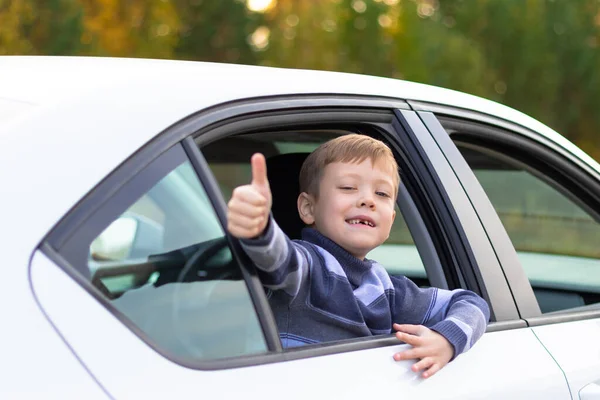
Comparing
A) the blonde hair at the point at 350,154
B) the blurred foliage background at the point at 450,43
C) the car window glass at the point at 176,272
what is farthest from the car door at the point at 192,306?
the blurred foliage background at the point at 450,43

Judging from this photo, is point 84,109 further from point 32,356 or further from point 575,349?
point 575,349

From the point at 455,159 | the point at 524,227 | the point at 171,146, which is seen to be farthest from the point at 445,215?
the point at 524,227

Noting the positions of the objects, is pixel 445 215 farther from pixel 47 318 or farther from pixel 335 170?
pixel 47 318

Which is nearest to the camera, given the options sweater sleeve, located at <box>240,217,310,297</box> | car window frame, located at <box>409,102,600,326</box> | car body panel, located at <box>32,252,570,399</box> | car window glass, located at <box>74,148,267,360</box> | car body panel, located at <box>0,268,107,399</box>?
car body panel, located at <box>0,268,107,399</box>

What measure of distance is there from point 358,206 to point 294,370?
28.5 inches

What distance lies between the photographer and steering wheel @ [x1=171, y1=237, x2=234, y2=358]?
1.64 metres

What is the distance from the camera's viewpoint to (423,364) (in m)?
1.99

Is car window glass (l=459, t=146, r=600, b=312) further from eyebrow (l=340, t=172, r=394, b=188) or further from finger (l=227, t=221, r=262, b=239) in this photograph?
finger (l=227, t=221, r=262, b=239)

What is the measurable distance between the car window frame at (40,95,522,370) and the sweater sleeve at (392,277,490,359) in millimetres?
167

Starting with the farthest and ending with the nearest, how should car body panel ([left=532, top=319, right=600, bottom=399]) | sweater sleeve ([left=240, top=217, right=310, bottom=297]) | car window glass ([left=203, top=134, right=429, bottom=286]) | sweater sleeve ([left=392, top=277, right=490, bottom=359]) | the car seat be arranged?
car window glass ([left=203, top=134, right=429, bottom=286])
the car seat
car body panel ([left=532, top=319, right=600, bottom=399])
sweater sleeve ([left=392, top=277, right=490, bottom=359])
sweater sleeve ([left=240, top=217, right=310, bottom=297])

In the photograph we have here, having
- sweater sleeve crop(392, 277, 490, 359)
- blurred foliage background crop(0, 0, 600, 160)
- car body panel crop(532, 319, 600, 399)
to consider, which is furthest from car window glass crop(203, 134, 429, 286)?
blurred foliage background crop(0, 0, 600, 160)

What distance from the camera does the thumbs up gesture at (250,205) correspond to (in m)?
1.74

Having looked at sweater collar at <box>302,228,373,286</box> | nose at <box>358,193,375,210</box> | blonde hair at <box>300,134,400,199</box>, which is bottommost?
sweater collar at <box>302,228,373,286</box>

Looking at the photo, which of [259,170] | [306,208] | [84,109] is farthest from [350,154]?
[84,109]
